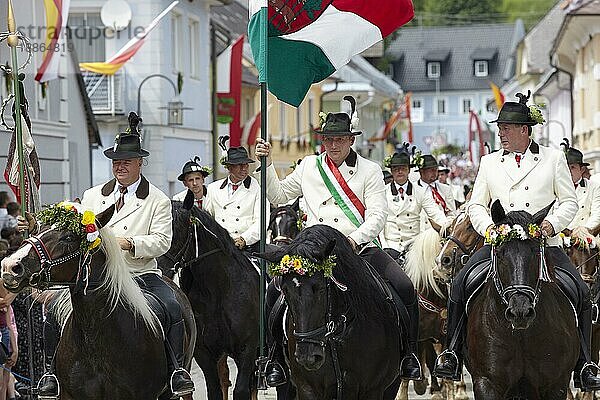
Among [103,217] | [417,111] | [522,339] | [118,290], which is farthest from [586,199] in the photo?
[417,111]

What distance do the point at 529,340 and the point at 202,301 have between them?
11.8 ft

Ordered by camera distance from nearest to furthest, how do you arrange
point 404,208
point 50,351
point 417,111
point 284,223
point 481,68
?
point 50,351, point 404,208, point 284,223, point 417,111, point 481,68

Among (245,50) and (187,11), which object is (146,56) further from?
(245,50)

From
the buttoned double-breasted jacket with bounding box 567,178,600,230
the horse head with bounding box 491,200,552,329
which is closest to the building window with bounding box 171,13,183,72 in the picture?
the buttoned double-breasted jacket with bounding box 567,178,600,230

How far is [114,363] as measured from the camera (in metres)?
8.89

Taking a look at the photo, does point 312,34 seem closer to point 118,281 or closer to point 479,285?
point 479,285

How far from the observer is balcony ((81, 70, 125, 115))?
31359 millimetres

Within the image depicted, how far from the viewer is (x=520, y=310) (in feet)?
29.2

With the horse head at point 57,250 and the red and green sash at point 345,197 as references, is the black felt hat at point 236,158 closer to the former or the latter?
the red and green sash at point 345,197

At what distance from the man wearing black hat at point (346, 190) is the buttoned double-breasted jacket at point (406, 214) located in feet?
18.5

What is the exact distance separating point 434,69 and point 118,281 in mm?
120407

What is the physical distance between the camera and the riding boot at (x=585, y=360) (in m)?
9.94

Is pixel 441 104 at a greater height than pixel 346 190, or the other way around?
pixel 441 104

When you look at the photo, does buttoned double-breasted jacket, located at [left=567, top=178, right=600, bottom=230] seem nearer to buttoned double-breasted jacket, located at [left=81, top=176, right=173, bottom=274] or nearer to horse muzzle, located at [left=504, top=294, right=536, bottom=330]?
horse muzzle, located at [left=504, top=294, right=536, bottom=330]
